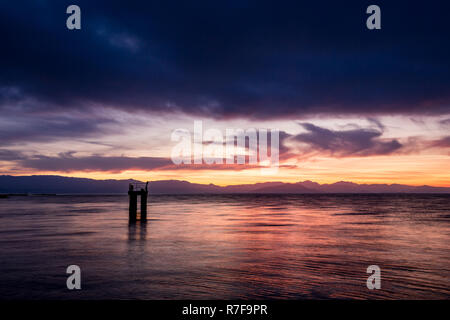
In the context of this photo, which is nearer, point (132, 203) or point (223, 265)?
point (223, 265)

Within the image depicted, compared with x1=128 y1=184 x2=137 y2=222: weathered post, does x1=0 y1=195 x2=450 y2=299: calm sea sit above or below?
below

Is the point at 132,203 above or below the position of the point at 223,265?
above

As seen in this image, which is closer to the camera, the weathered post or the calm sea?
the calm sea

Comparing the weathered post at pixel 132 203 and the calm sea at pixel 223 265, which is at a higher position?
the weathered post at pixel 132 203

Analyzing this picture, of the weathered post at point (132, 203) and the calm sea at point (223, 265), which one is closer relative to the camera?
the calm sea at point (223, 265)
